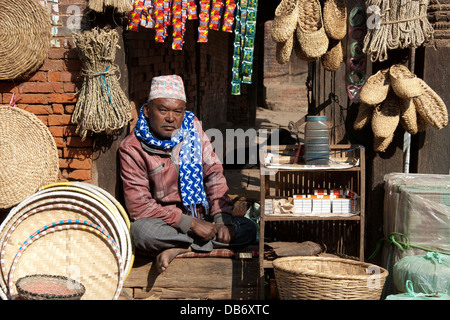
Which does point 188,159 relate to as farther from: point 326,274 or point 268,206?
point 326,274

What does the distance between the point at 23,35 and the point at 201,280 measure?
2.35 metres

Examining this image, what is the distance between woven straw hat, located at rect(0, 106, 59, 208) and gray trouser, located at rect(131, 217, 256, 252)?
2.87 ft

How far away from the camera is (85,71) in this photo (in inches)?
158

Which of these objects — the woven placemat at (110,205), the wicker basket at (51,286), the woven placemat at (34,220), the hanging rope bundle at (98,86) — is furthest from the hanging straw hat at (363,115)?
the wicker basket at (51,286)

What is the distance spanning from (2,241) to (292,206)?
2082 millimetres

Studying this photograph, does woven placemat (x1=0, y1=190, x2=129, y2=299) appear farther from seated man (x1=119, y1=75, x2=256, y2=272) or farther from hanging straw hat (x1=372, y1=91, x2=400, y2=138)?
hanging straw hat (x1=372, y1=91, x2=400, y2=138)

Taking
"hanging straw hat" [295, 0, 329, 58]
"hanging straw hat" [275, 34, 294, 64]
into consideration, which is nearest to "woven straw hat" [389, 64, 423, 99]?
"hanging straw hat" [295, 0, 329, 58]

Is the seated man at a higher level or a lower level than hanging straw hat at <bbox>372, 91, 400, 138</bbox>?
lower

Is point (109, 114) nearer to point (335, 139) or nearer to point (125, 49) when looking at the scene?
point (125, 49)

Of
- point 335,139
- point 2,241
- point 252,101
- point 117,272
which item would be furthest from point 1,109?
point 252,101

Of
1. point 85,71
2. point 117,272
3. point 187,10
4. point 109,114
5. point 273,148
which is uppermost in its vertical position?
point 187,10

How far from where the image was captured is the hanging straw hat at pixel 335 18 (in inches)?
154

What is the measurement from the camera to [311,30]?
12.9ft

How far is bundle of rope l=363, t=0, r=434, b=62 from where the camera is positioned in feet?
12.5
